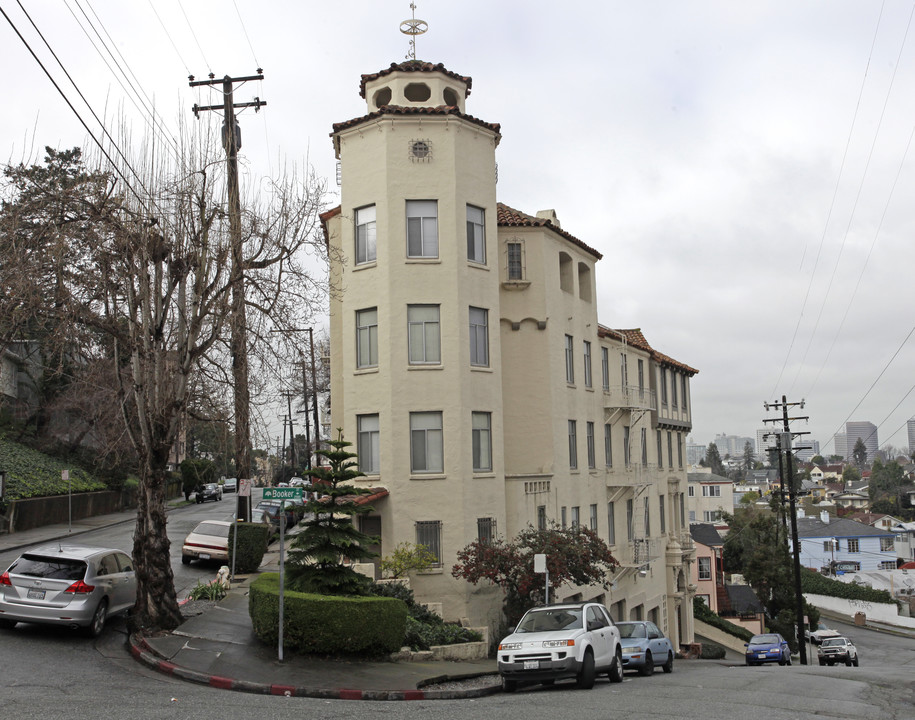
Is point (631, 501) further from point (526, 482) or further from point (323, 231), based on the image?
point (323, 231)

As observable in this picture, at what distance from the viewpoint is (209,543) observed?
26.9 m

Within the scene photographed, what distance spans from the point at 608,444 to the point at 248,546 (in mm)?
14468

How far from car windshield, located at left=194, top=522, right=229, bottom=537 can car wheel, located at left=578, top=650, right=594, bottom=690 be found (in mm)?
14310

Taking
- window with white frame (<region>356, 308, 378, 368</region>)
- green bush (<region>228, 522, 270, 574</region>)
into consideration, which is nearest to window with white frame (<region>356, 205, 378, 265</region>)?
window with white frame (<region>356, 308, 378, 368</region>)

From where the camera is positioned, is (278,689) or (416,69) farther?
(416,69)

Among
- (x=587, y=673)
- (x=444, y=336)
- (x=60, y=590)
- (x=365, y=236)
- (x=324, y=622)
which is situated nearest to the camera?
(x=60, y=590)

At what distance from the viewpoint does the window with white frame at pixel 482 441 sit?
24156 millimetres

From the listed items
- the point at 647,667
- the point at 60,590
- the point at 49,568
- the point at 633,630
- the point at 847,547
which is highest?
the point at 49,568

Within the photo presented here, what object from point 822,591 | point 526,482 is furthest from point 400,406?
point 822,591

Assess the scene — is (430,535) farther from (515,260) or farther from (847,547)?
(847,547)

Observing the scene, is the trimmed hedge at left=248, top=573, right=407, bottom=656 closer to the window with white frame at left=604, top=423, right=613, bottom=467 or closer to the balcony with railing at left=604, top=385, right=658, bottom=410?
the window with white frame at left=604, top=423, right=613, bottom=467

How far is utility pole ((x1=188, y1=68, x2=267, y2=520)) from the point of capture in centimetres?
1744

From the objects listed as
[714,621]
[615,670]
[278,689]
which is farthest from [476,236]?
[714,621]

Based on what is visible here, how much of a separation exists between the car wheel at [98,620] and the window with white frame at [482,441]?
34.0 ft
